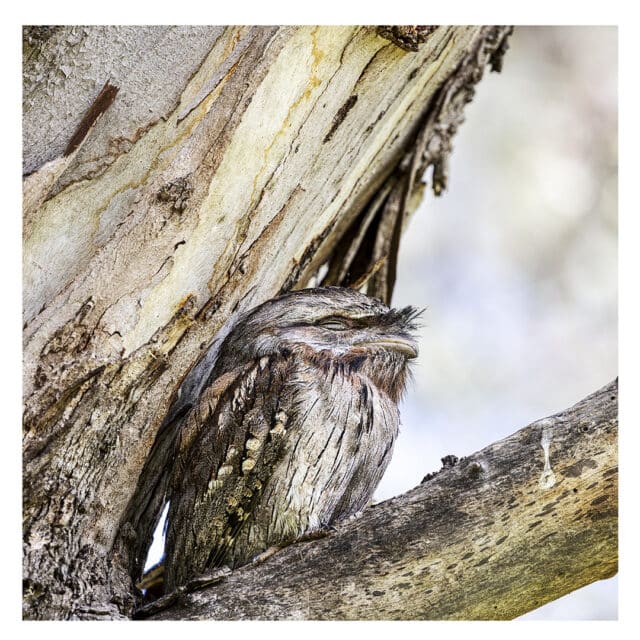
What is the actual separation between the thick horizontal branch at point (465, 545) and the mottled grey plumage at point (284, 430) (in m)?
0.17

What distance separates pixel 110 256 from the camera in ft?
7.15

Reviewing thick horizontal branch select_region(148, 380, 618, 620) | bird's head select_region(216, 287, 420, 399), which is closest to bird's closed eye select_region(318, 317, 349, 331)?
bird's head select_region(216, 287, 420, 399)

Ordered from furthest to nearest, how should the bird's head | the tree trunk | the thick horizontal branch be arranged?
the bird's head < the tree trunk < the thick horizontal branch

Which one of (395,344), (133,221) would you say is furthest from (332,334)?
(133,221)

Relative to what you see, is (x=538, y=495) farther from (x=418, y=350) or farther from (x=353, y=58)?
(x=353, y=58)

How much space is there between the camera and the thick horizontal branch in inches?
76.5

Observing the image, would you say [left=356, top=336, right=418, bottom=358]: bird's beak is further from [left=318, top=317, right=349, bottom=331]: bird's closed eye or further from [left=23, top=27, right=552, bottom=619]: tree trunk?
[left=23, top=27, right=552, bottom=619]: tree trunk

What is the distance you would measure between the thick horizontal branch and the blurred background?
43 cm

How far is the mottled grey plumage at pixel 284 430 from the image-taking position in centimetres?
216

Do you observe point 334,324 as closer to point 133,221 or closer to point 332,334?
point 332,334

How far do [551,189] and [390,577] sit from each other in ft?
4.47

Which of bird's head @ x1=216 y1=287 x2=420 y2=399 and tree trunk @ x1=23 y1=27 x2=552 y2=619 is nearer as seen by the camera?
tree trunk @ x1=23 y1=27 x2=552 y2=619

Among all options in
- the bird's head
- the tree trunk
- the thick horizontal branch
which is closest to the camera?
the thick horizontal branch
